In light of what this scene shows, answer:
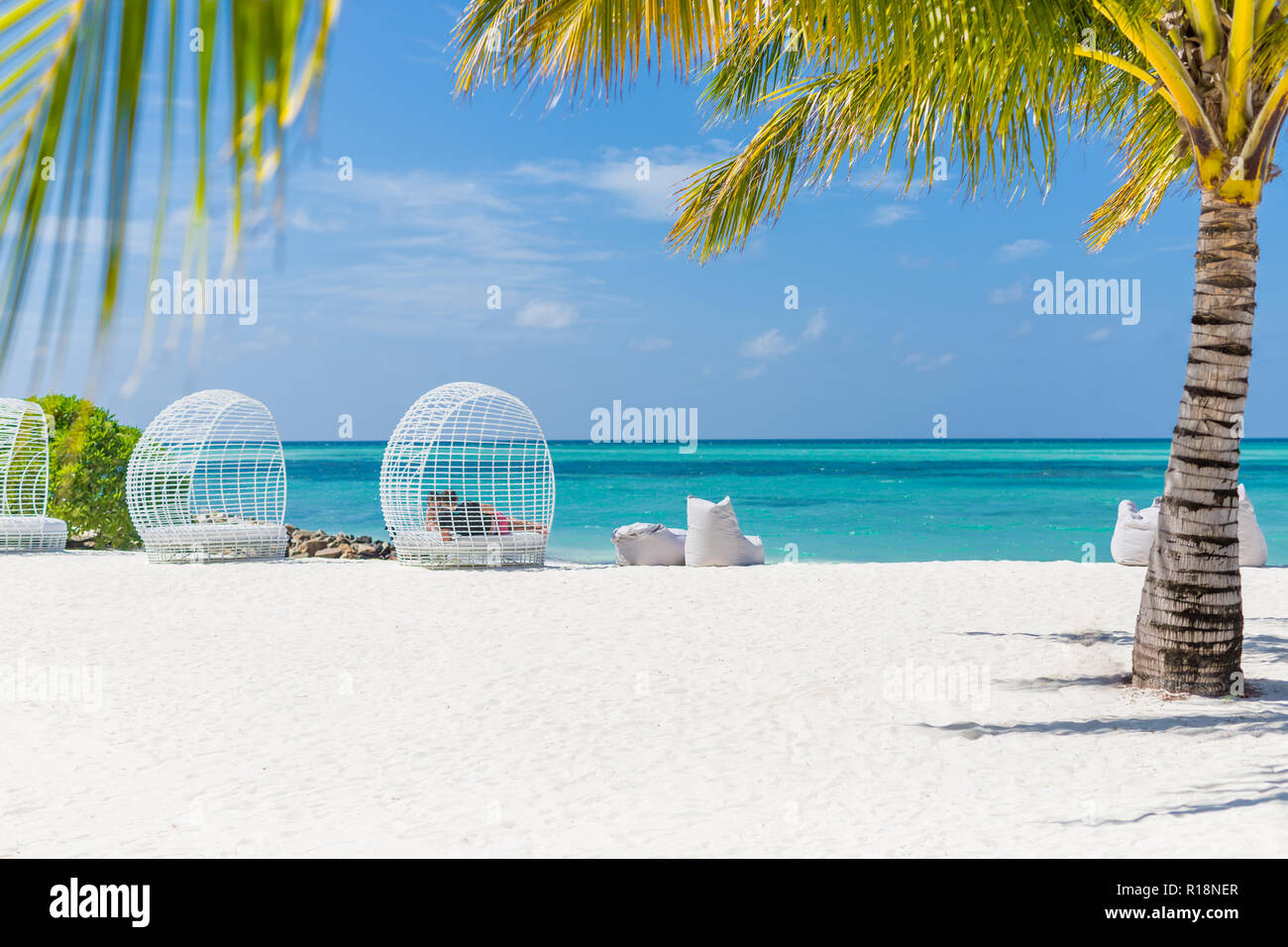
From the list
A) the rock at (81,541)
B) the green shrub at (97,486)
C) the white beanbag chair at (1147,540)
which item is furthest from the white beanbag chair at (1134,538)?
the rock at (81,541)

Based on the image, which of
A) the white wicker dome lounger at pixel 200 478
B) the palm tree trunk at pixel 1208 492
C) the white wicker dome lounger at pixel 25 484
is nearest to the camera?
the palm tree trunk at pixel 1208 492

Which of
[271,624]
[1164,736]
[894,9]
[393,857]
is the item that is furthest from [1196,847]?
A: [271,624]

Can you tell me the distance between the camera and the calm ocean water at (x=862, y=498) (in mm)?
22969

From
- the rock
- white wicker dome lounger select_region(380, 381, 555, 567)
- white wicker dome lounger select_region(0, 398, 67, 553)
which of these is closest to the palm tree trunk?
white wicker dome lounger select_region(380, 381, 555, 567)

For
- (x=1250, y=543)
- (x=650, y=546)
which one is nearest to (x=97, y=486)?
(x=650, y=546)

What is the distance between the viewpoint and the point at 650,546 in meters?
11.9

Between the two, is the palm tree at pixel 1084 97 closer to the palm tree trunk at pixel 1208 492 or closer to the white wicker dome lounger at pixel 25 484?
the palm tree trunk at pixel 1208 492

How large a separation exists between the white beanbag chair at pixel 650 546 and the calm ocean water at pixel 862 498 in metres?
7.16

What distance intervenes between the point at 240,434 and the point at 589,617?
7.31 m

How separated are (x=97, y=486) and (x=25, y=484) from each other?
0.89 m

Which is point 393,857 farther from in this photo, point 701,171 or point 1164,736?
point 701,171

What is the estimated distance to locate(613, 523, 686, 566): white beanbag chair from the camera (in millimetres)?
11875

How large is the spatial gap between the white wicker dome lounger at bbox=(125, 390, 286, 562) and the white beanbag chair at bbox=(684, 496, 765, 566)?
5426 millimetres
